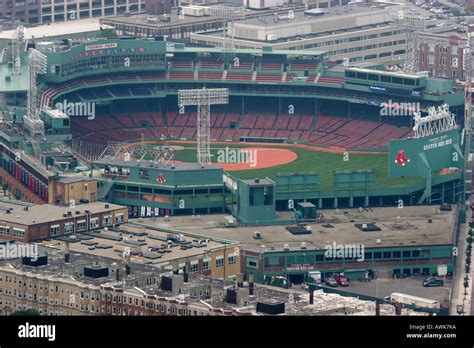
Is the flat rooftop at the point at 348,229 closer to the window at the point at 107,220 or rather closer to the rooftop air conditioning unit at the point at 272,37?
the window at the point at 107,220

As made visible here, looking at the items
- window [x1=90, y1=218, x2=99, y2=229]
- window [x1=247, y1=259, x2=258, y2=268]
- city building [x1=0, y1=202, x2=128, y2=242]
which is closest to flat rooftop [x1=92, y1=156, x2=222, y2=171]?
city building [x1=0, y1=202, x2=128, y2=242]

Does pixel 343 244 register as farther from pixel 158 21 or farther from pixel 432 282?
pixel 158 21

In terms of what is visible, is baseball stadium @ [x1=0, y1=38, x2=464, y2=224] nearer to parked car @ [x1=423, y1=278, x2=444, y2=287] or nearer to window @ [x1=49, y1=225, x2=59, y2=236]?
window @ [x1=49, y1=225, x2=59, y2=236]

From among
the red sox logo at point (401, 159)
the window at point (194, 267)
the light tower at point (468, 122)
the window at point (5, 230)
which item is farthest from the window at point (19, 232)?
the light tower at point (468, 122)

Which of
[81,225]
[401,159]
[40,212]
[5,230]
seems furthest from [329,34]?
[5,230]
